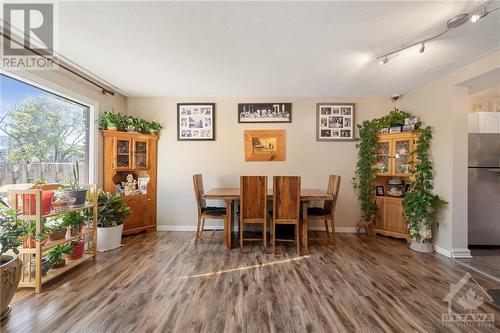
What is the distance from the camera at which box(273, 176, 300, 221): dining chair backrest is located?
2873mm

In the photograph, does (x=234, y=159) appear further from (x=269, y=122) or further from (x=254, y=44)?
(x=254, y=44)

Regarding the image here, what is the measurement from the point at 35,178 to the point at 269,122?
11.1 ft

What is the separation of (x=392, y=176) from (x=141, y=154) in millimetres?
4427

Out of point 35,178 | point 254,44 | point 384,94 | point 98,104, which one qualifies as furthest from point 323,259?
point 98,104

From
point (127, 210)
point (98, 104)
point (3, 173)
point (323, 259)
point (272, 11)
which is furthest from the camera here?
point (98, 104)

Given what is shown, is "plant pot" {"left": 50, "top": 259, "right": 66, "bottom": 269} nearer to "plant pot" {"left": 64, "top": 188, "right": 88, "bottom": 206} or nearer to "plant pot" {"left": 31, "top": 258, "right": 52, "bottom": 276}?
"plant pot" {"left": 31, "top": 258, "right": 52, "bottom": 276}

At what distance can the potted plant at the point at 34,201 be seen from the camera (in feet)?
6.50

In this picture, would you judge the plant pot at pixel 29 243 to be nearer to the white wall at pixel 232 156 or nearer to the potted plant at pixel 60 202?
the potted plant at pixel 60 202

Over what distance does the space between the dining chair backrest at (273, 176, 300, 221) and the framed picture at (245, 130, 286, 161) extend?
109 cm

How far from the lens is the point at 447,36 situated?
2.07 m

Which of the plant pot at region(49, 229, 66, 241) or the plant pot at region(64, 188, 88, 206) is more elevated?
the plant pot at region(64, 188, 88, 206)

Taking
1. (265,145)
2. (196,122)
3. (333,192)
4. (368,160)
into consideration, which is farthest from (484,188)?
(196,122)

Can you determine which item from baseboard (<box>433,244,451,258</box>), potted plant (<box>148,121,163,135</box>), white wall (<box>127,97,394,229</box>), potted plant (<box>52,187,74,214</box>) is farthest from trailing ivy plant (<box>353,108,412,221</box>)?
potted plant (<box>52,187,74,214</box>)

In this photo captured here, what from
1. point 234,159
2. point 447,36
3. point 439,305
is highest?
point 447,36
